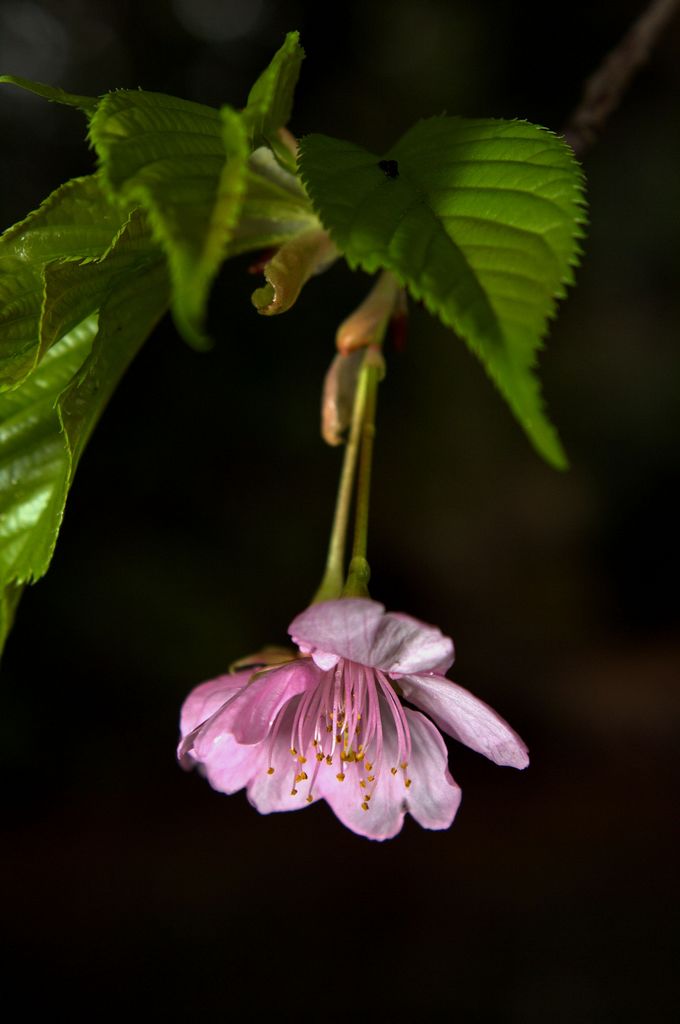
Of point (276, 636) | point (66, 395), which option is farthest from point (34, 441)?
point (276, 636)

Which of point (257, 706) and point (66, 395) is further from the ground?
point (66, 395)

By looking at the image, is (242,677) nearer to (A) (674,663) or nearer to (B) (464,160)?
(B) (464,160)

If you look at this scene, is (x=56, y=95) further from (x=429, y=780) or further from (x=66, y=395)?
(x=429, y=780)

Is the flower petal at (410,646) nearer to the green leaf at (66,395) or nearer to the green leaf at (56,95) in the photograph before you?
the green leaf at (66,395)

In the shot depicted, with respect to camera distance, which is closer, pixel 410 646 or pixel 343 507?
pixel 410 646

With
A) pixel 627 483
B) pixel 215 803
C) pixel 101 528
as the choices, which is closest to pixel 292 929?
pixel 215 803

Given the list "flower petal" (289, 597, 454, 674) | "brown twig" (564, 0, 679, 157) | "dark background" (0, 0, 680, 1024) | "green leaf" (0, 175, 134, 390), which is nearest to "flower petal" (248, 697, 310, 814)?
"flower petal" (289, 597, 454, 674)

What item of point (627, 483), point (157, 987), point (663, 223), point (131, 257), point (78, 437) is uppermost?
point (663, 223)

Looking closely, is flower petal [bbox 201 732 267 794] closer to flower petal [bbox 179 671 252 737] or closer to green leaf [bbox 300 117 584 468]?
flower petal [bbox 179 671 252 737]
